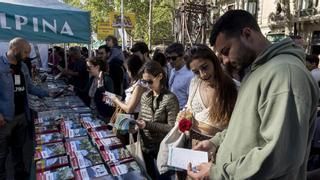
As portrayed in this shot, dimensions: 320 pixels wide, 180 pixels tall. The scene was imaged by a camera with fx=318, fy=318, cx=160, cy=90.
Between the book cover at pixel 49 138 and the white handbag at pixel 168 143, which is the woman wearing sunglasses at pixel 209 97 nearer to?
the white handbag at pixel 168 143

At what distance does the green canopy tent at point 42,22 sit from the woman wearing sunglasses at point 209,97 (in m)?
2.51

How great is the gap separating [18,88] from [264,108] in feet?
11.0

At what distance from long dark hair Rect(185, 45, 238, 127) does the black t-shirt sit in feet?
7.85

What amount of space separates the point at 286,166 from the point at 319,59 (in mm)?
4338

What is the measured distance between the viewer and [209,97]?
7.93 feet

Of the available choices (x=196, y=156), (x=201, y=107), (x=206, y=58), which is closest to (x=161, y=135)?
(x=201, y=107)

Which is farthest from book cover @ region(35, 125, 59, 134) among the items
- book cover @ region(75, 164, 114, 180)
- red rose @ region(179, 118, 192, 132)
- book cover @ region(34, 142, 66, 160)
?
red rose @ region(179, 118, 192, 132)

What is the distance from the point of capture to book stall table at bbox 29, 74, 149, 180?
89.8 inches

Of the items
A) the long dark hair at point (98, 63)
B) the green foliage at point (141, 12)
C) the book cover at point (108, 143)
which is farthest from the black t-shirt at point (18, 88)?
the green foliage at point (141, 12)

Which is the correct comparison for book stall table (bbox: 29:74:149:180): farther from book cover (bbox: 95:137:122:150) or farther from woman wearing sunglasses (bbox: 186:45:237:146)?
woman wearing sunglasses (bbox: 186:45:237:146)

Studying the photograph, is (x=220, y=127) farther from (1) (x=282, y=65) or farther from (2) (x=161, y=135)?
(1) (x=282, y=65)

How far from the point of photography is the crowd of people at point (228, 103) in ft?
3.94

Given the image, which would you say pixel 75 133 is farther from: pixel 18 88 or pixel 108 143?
pixel 18 88

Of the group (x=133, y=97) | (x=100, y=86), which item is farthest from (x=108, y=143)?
(x=100, y=86)
